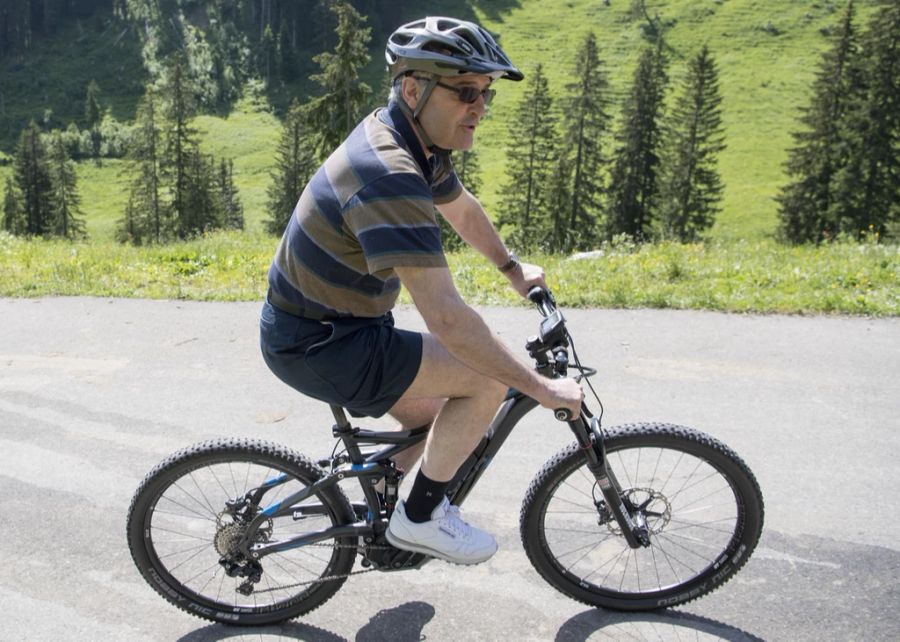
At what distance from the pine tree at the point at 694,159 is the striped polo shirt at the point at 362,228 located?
62.8 meters

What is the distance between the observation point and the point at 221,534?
3.73m

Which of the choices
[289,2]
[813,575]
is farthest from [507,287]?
[289,2]

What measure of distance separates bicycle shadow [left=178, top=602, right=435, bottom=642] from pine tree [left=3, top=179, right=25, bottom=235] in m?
92.9

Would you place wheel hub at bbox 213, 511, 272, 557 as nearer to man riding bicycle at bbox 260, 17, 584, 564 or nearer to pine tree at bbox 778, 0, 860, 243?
man riding bicycle at bbox 260, 17, 584, 564

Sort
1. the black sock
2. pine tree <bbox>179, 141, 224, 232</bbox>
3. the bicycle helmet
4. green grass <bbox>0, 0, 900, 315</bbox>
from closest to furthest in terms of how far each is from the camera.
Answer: the bicycle helmet, the black sock, green grass <bbox>0, 0, 900, 315</bbox>, pine tree <bbox>179, 141, 224, 232</bbox>

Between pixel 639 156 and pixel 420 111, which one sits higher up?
pixel 420 111

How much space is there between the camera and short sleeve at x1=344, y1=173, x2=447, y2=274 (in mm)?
2814

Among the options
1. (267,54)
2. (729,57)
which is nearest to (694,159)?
(729,57)

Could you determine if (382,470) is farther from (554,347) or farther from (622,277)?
(622,277)

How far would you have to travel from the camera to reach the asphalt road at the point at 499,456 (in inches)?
149

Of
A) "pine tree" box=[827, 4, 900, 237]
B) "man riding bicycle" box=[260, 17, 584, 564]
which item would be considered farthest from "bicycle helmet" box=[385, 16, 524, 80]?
"pine tree" box=[827, 4, 900, 237]

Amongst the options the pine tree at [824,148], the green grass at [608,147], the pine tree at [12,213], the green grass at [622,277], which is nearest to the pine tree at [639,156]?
the green grass at [608,147]

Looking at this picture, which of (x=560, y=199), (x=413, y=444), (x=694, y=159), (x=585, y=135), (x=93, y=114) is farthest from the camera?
(x=93, y=114)

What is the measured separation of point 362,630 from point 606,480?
135 centimetres
